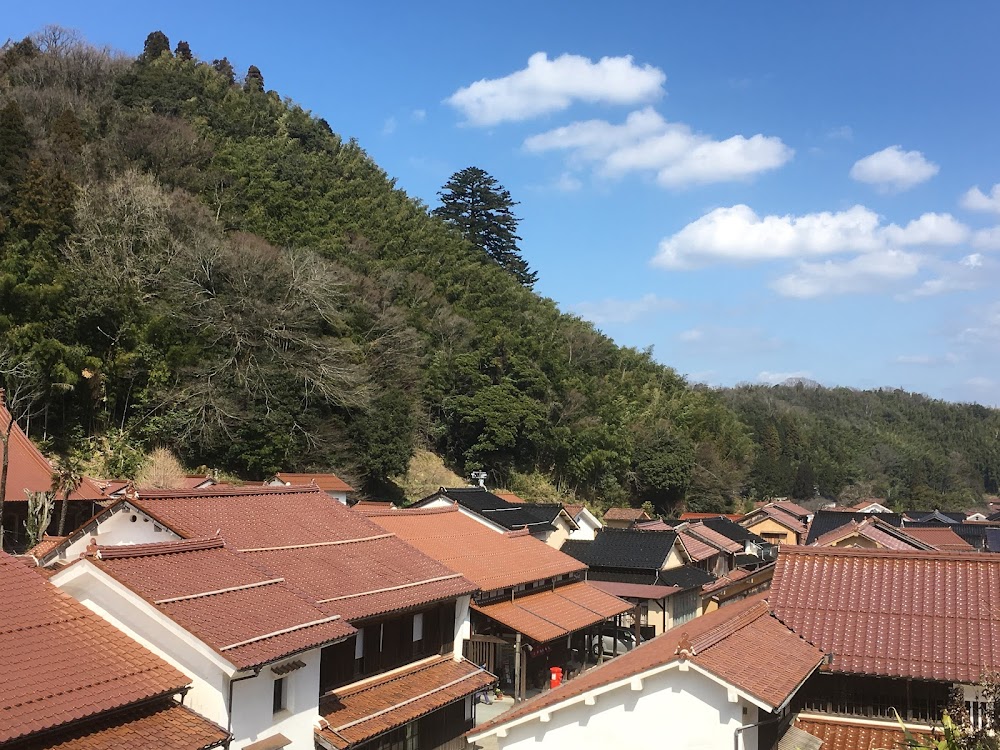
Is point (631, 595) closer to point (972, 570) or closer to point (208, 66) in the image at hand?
point (972, 570)

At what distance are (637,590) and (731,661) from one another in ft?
54.5

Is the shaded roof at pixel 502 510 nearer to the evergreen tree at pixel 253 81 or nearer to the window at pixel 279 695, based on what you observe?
the window at pixel 279 695

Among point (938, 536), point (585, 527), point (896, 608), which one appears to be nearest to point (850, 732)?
point (896, 608)

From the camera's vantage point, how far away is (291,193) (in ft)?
167

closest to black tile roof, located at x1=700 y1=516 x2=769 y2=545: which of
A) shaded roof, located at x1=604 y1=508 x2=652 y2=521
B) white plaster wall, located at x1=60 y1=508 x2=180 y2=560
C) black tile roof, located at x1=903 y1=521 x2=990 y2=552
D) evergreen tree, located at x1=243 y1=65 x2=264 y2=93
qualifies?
shaded roof, located at x1=604 y1=508 x2=652 y2=521

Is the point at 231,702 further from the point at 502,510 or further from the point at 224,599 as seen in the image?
the point at 502,510

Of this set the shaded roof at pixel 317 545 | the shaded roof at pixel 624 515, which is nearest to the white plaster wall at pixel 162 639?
the shaded roof at pixel 317 545

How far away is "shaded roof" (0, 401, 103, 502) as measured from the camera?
19.2 m

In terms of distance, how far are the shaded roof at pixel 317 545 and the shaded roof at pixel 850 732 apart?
642 cm

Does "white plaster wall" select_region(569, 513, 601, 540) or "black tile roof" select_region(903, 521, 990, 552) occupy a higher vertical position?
"black tile roof" select_region(903, 521, 990, 552)

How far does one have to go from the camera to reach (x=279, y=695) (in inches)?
411

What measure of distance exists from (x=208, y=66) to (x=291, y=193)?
22974mm

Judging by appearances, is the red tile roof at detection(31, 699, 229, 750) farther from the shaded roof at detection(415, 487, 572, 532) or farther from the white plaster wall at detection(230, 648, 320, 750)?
the shaded roof at detection(415, 487, 572, 532)

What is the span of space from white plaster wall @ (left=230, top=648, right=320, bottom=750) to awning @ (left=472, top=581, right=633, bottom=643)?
6.76 m
